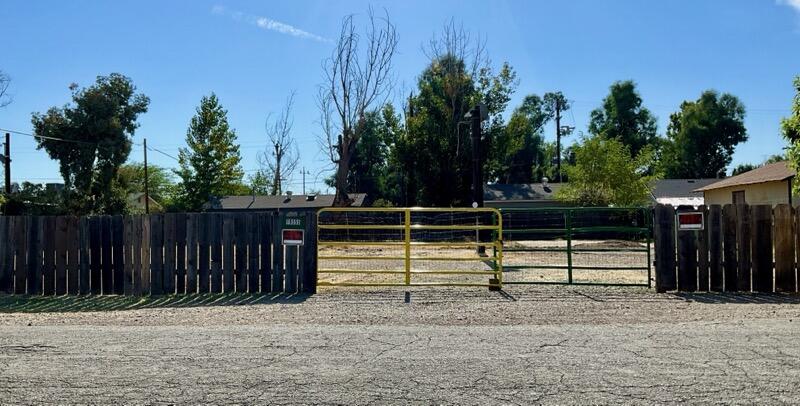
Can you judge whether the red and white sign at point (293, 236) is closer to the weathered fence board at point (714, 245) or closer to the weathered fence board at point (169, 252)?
the weathered fence board at point (169, 252)

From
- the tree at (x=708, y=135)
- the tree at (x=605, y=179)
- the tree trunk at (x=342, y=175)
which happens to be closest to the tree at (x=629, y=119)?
the tree at (x=708, y=135)

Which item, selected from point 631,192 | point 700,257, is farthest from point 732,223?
point 631,192

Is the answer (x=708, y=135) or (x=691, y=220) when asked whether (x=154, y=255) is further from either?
(x=708, y=135)

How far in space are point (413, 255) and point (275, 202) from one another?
43.5 metres

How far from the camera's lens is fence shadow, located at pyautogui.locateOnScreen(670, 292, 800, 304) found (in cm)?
1093

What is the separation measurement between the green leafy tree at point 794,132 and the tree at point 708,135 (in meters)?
56.9

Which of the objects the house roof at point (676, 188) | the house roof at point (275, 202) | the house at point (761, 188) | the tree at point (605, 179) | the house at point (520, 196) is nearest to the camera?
the house at point (761, 188)

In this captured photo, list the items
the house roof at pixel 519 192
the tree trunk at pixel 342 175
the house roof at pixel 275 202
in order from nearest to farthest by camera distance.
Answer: the tree trunk at pixel 342 175 → the house roof at pixel 519 192 → the house roof at pixel 275 202

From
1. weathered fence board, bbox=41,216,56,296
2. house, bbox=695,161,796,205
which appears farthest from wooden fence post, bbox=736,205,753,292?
house, bbox=695,161,796,205

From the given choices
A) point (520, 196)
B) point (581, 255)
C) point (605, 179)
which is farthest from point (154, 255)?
point (520, 196)

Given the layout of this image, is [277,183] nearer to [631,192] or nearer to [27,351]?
[631,192]

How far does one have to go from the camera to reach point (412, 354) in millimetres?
6738

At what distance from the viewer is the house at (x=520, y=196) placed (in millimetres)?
50156

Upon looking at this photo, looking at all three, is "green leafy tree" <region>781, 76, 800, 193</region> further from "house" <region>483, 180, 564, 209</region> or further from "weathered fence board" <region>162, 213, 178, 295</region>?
"house" <region>483, 180, 564, 209</region>
